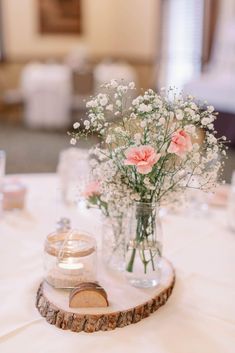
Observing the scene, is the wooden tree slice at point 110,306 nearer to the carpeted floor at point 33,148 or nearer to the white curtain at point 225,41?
the carpeted floor at point 33,148

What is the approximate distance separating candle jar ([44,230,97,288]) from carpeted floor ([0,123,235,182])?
3.18 m

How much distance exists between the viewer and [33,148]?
5.54 metres

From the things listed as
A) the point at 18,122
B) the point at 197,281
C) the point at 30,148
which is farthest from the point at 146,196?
the point at 18,122

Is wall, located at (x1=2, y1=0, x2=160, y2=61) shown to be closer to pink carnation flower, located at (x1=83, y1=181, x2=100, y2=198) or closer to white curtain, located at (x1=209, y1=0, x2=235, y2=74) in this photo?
white curtain, located at (x1=209, y1=0, x2=235, y2=74)

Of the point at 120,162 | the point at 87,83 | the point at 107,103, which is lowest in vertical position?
the point at 87,83

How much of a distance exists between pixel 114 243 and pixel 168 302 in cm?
21

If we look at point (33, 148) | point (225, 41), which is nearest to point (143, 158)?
point (33, 148)

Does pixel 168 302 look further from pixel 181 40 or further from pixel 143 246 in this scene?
pixel 181 40

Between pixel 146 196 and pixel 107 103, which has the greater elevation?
pixel 107 103

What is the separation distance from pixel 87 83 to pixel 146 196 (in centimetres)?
554

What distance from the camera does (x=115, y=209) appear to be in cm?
115

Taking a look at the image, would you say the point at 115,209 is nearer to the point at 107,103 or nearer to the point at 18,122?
the point at 107,103

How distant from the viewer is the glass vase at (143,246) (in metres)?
1.05

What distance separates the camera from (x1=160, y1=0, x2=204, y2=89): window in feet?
21.4
